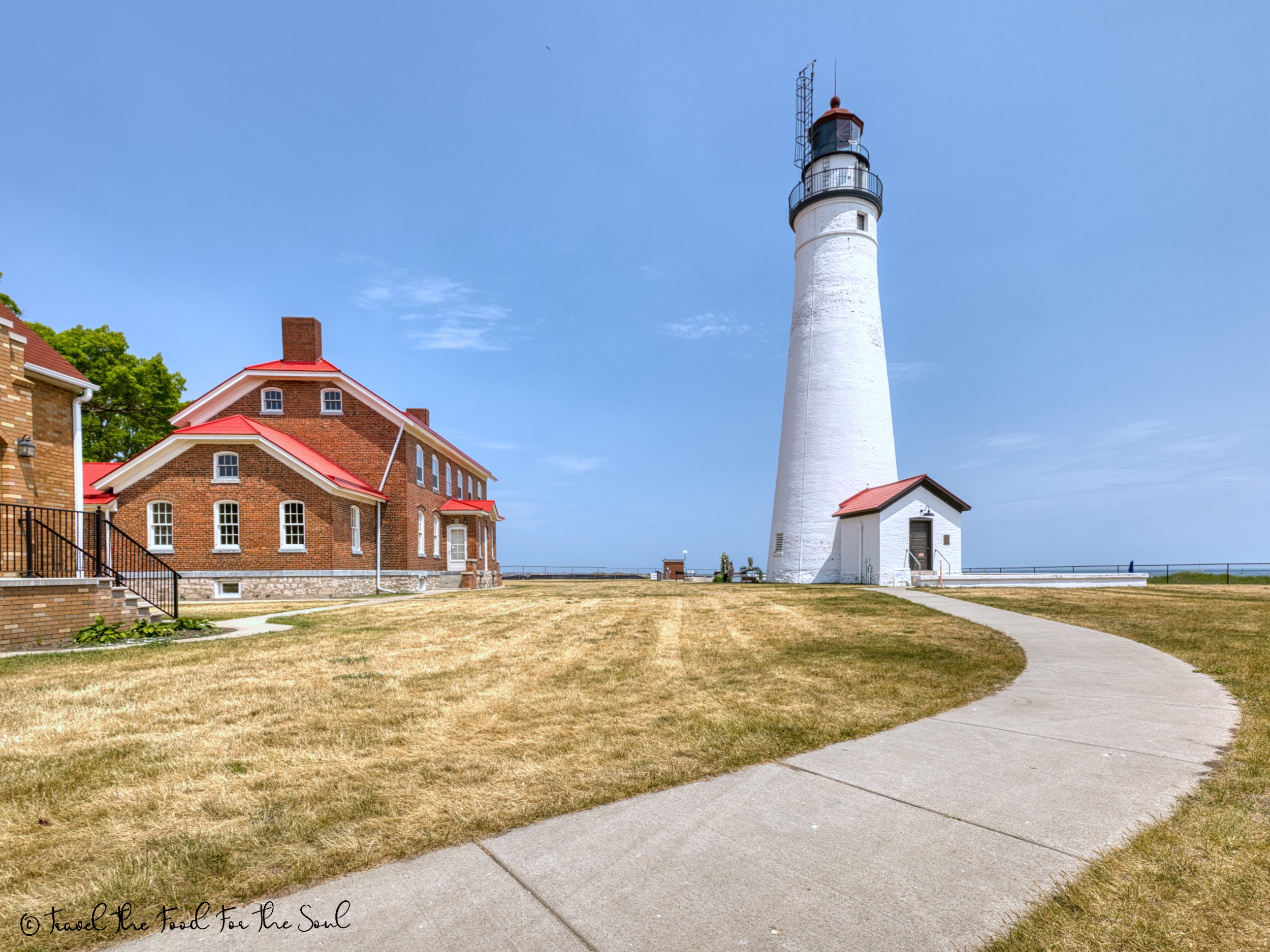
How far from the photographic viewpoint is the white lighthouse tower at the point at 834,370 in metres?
30.4

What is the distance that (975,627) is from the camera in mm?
11766

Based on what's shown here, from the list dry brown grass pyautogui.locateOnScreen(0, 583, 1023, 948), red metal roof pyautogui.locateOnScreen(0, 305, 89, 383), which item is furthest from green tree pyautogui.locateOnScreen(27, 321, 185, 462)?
dry brown grass pyautogui.locateOnScreen(0, 583, 1023, 948)

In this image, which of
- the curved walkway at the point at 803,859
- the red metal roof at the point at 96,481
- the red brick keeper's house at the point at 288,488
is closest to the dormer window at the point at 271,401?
the red brick keeper's house at the point at 288,488

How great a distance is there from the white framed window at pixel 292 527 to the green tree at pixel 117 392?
585 inches

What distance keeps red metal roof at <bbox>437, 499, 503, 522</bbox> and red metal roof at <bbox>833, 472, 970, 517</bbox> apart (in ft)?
55.5

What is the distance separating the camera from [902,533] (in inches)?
1087

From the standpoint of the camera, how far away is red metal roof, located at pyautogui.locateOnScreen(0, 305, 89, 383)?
47.8 ft

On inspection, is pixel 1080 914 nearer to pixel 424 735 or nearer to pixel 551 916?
pixel 551 916

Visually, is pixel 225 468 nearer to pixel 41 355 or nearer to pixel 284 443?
pixel 284 443

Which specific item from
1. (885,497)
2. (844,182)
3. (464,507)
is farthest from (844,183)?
(464,507)

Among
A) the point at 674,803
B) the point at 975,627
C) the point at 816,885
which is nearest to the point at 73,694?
the point at 674,803

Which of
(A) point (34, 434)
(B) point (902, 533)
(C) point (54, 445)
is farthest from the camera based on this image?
(B) point (902, 533)

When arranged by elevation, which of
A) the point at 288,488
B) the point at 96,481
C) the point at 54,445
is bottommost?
the point at 288,488

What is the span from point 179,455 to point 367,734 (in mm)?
22854
